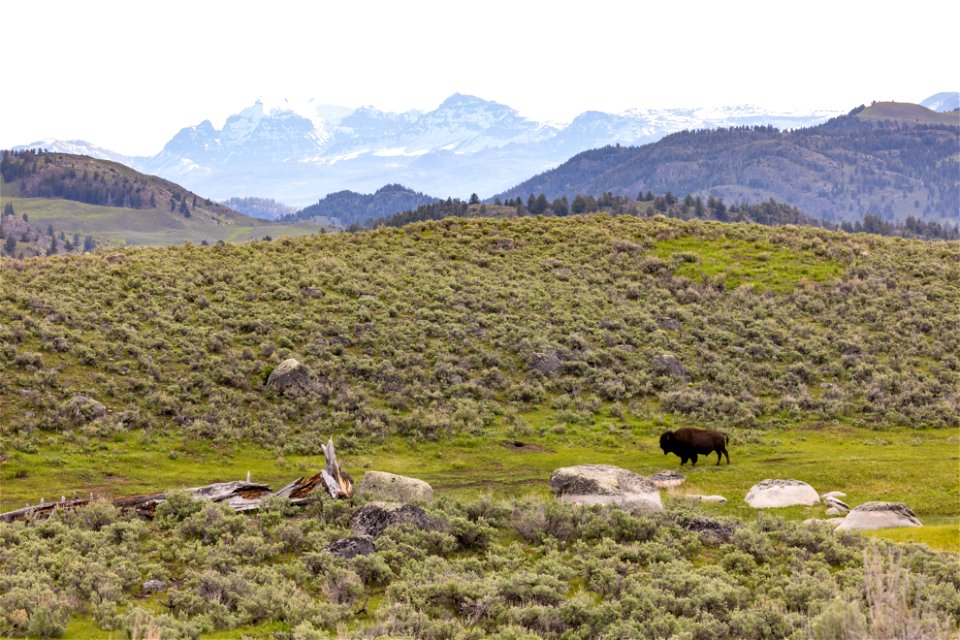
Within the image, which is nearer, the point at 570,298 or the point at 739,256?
the point at 570,298

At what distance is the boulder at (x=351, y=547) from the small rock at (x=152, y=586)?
345cm

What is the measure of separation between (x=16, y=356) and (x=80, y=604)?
23.5 metres

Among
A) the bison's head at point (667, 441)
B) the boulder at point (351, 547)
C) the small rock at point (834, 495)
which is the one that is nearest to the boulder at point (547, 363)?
the bison's head at point (667, 441)

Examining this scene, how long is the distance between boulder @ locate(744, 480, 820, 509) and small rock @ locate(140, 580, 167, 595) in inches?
699

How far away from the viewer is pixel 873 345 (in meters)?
46.3

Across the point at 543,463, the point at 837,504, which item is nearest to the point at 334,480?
the point at 543,463

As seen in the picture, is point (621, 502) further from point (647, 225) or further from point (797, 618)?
point (647, 225)

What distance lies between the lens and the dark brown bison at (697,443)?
1182 inches

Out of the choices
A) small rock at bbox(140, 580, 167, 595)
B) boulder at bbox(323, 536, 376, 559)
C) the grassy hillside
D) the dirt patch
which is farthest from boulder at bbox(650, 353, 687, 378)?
small rock at bbox(140, 580, 167, 595)

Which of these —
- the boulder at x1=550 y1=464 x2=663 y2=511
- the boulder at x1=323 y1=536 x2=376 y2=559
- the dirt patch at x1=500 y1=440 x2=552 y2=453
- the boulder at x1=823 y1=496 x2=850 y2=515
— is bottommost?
the dirt patch at x1=500 y1=440 x2=552 y2=453

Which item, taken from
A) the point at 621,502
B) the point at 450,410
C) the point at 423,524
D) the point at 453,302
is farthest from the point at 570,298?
the point at 423,524

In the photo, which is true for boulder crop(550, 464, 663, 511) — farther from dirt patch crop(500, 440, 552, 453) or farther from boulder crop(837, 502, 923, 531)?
dirt patch crop(500, 440, 552, 453)

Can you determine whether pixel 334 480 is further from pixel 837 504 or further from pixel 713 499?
pixel 837 504

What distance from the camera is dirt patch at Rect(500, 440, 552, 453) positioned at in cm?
3255
